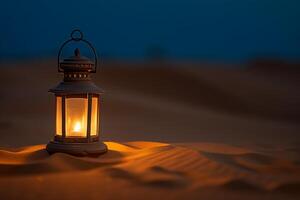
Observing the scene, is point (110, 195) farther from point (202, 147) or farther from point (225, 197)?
point (202, 147)

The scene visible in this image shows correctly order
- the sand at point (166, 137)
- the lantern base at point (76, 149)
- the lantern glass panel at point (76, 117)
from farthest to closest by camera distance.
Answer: the lantern glass panel at point (76, 117) → the lantern base at point (76, 149) → the sand at point (166, 137)

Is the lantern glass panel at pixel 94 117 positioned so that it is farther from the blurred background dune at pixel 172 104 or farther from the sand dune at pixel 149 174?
the blurred background dune at pixel 172 104

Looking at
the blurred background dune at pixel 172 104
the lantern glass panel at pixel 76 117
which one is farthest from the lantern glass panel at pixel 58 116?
the blurred background dune at pixel 172 104

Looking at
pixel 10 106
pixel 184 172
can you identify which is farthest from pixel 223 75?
pixel 184 172

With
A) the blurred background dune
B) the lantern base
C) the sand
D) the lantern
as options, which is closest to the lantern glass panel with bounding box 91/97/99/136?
the lantern

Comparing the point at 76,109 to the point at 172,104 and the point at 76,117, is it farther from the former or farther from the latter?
the point at 172,104

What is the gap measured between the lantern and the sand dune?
0.18 meters

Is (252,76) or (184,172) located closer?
(184,172)

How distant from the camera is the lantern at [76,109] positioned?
15.5 ft

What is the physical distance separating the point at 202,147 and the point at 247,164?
1134mm

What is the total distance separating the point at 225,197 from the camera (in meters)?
3.62

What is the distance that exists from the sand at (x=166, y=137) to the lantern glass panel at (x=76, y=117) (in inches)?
14.1

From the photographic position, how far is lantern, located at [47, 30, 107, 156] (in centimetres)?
474

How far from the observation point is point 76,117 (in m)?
4.87
